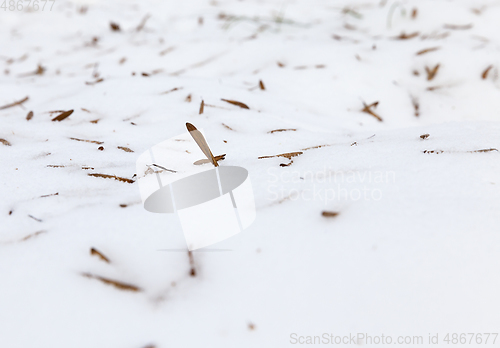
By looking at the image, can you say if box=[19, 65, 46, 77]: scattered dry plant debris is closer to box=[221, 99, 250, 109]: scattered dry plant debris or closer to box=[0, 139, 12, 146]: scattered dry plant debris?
box=[0, 139, 12, 146]: scattered dry plant debris

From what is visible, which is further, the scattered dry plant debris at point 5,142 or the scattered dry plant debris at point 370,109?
the scattered dry plant debris at point 370,109

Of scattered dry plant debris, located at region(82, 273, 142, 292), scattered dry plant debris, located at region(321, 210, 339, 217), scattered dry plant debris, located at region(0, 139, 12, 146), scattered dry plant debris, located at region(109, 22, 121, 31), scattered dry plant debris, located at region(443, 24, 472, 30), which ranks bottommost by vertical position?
scattered dry plant debris, located at region(82, 273, 142, 292)

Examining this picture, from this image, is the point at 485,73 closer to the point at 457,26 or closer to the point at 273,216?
the point at 457,26

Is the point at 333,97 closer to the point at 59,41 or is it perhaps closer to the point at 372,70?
the point at 372,70

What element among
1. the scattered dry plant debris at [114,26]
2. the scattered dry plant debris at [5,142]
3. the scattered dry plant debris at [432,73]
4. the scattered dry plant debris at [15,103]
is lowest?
the scattered dry plant debris at [15,103]

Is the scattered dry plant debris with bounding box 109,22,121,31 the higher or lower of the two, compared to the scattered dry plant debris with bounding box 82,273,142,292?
higher

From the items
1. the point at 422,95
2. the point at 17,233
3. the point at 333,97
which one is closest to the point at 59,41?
the point at 333,97

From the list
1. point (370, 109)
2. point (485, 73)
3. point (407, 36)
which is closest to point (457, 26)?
point (407, 36)

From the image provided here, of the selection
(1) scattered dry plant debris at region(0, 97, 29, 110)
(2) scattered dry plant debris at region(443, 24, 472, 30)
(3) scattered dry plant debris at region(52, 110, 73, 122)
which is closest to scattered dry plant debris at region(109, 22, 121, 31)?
(1) scattered dry plant debris at region(0, 97, 29, 110)

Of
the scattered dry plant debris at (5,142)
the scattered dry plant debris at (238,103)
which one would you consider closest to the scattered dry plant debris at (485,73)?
the scattered dry plant debris at (238,103)

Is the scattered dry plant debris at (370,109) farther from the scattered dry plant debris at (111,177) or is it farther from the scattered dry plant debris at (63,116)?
the scattered dry plant debris at (63,116)
